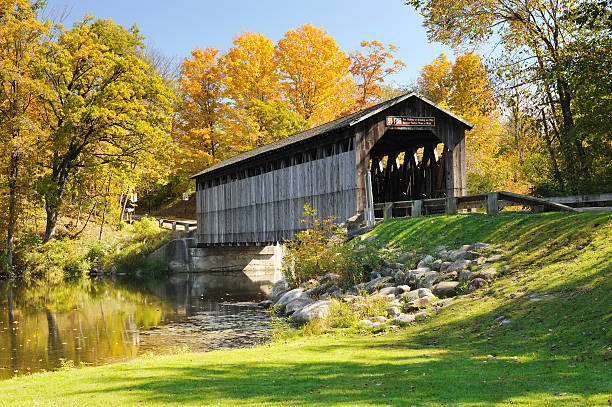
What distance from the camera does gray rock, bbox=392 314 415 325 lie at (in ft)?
33.3

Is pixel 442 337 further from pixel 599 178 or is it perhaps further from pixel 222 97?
pixel 222 97

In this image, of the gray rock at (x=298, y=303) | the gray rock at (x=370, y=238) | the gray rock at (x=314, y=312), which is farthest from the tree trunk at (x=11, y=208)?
the gray rock at (x=314, y=312)

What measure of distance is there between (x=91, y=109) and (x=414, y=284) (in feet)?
68.6

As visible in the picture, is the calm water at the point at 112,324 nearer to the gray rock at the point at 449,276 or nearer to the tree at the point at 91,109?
the gray rock at the point at 449,276

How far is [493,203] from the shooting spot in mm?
14695

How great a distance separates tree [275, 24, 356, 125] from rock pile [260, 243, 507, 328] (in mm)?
23993

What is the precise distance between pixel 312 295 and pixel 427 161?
1022cm

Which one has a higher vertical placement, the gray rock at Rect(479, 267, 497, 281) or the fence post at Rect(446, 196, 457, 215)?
the fence post at Rect(446, 196, 457, 215)

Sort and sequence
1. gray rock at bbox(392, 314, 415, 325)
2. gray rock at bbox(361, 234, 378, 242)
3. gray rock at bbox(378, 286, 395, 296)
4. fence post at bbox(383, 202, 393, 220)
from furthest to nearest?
fence post at bbox(383, 202, 393, 220)
gray rock at bbox(361, 234, 378, 242)
gray rock at bbox(378, 286, 395, 296)
gray rock at bbox(392, 314, 415, 325)

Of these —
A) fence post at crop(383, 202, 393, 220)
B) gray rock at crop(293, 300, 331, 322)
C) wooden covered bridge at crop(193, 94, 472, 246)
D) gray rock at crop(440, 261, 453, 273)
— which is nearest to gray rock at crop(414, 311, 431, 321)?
gray rock at crop(440, 261, 453, 273)

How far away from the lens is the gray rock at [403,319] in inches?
400

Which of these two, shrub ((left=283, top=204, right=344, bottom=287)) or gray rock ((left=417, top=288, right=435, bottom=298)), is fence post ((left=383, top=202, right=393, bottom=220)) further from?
gray rock ((left=417, top=288, right=435, bottom=298))

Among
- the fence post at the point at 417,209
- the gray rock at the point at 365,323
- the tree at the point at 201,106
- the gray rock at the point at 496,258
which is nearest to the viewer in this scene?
the gray rock at the point at 365,323

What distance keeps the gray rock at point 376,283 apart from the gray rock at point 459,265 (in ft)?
5.29
